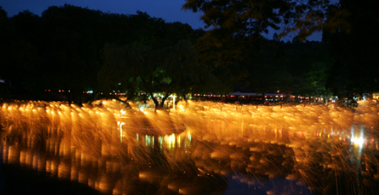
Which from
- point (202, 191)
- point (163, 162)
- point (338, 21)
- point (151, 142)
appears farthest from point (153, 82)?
point (338, 21)

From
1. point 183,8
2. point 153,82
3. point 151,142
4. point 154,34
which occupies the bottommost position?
point 151,142

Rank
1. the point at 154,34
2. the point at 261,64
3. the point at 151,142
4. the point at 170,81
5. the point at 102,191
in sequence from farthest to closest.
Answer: the point at 261,64 → the point at 154,34 → the point at 170,81 → the point at 151,142 → the point at 102,191

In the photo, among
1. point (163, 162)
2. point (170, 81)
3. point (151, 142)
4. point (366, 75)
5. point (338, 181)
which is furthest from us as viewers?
point (170, 81)

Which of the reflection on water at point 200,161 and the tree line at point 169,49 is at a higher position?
the tree line at point 169,49

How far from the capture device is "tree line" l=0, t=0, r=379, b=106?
690cm

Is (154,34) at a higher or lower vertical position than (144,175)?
higher

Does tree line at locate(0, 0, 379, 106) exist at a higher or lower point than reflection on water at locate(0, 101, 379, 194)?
higher

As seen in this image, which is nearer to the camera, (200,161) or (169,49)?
(200,161)

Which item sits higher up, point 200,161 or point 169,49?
point 169,49

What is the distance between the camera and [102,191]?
6.49m

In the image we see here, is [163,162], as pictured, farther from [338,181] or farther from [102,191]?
[338,181]

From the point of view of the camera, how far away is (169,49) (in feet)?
63.5

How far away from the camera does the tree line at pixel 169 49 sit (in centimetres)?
690

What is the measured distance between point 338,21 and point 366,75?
585 centimetres
